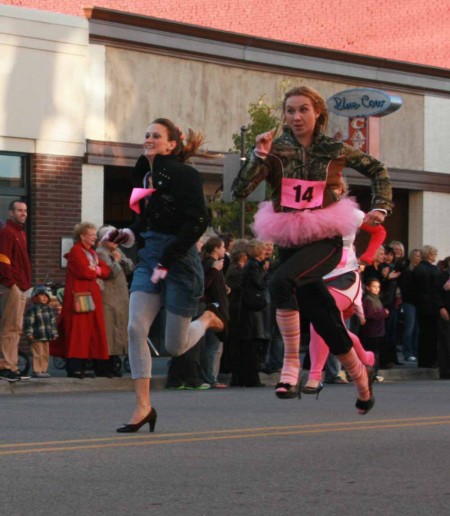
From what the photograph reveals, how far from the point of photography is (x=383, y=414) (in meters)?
11.8

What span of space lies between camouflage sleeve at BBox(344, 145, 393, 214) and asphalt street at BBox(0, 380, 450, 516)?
1.53m

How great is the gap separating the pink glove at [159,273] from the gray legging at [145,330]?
24 centimetres

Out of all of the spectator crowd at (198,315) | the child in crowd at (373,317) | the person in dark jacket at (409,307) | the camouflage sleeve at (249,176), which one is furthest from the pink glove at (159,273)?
the person in dark jacket at (409,307)

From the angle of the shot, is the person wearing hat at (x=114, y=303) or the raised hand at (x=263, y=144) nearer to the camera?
the raised hand at (x=263, y=144)

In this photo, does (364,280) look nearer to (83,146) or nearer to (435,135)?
(83,146)

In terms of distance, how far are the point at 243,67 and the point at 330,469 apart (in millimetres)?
19293

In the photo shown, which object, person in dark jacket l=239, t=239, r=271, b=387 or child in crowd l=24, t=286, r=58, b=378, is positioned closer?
child in crowd l=24, t=286, r=58, b=378

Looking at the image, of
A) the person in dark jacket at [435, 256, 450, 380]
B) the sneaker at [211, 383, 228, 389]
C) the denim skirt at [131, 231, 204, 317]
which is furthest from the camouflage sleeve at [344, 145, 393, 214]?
the person in dark jacket at [435, 256, 450, 380]

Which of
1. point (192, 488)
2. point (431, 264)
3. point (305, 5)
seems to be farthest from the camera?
point (305, 5)

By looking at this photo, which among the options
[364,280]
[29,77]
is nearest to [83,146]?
[29,77]

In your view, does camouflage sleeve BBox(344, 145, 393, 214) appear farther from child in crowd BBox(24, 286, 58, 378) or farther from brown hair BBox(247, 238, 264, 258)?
brown hair BBox(247, 238, 264, 258)

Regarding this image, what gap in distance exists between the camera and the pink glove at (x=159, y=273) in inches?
361

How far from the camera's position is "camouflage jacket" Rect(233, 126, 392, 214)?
942cm

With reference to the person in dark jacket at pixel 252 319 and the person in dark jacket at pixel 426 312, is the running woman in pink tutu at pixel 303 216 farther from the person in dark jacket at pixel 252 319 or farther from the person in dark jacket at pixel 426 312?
the person in dark jacket at pixel 426 312
